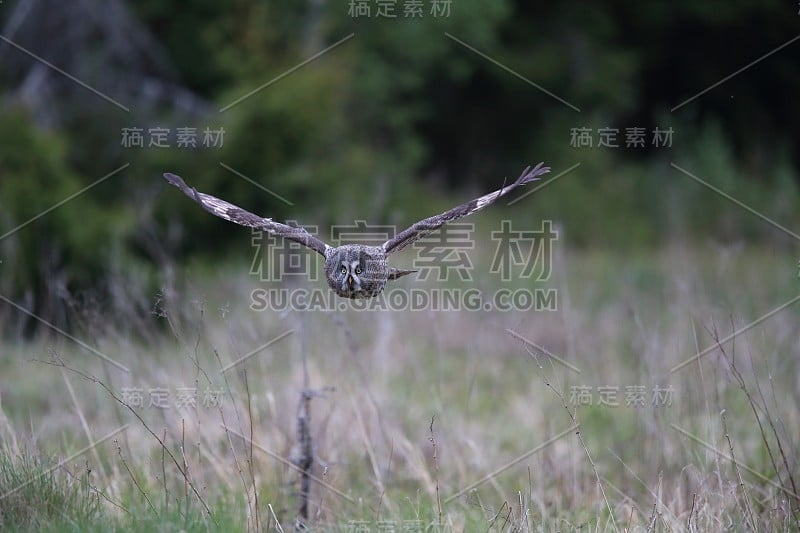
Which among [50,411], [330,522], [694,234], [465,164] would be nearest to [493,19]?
[465,164]

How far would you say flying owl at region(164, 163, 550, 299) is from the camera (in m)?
3.50

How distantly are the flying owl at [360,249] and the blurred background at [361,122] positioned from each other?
1506 mm

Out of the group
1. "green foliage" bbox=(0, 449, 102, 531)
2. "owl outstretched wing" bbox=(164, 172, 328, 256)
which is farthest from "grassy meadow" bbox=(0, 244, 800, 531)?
"owl outstretched wing" bbox=(164, 172, 328, 256)

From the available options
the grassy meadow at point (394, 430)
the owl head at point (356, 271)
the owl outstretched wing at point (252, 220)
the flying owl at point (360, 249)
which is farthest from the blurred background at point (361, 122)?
the owl head at point (356, 271)

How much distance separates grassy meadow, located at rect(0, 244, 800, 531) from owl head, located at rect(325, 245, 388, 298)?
0.64m

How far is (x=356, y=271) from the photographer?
11.4 feet

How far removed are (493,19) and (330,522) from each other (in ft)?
45.4

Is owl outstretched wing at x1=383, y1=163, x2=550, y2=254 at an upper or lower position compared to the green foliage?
upper

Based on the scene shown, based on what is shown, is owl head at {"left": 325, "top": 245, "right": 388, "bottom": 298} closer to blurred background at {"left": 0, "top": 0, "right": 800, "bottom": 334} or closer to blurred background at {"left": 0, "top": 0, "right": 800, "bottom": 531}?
blurred background at {"left": 0, "top": 0, "right": 800, "bottom": 531}

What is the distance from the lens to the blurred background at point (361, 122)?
29.0 feet

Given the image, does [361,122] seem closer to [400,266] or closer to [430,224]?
[400,266]

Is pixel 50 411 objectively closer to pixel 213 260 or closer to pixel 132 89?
pixel 213 260

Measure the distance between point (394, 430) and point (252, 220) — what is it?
7.78ft

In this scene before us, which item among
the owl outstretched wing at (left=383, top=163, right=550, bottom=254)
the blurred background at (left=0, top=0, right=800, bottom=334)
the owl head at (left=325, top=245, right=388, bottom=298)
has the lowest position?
the owl head at (left=325, top=245, right=388, bottom=298)
